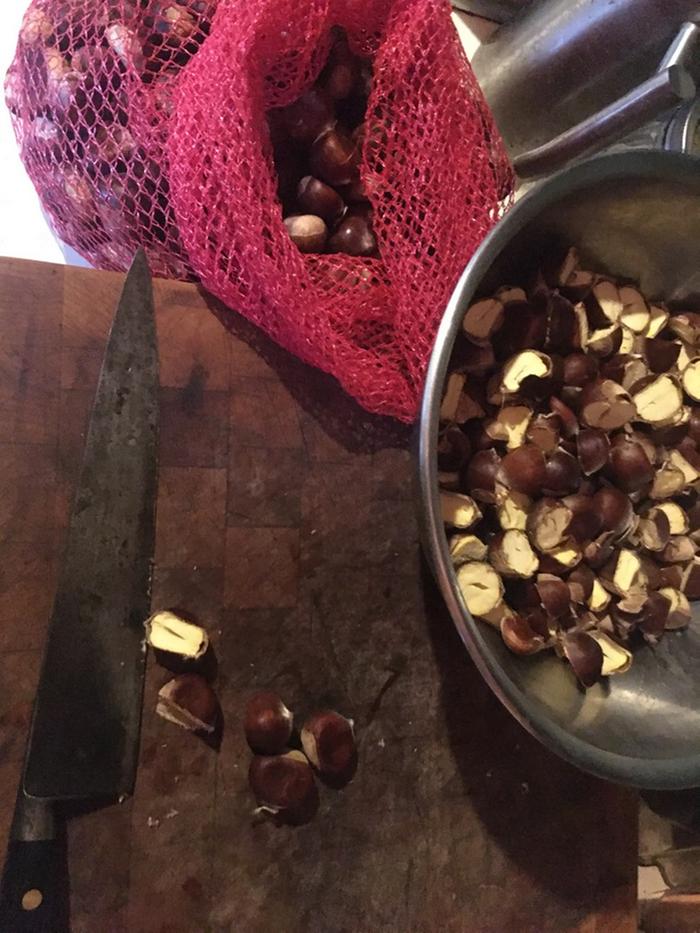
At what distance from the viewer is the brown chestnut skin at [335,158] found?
93 centimetres

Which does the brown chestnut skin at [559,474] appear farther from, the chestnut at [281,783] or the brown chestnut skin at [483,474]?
the chestnut at [281,783]

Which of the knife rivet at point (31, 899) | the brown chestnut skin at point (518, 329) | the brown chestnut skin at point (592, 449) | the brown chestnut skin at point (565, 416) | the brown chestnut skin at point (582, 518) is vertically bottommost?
the knife rivet at point (31, 899)

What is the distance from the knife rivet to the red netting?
639 mm

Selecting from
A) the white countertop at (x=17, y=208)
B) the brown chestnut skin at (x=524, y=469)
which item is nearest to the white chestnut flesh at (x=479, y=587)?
the brown chestnut skin at (x=524, y=469)

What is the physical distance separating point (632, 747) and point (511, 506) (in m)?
0.32

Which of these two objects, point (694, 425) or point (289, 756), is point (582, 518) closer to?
point (694, 425)

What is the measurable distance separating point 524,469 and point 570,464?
7 cm

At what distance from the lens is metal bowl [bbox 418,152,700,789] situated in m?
0.76

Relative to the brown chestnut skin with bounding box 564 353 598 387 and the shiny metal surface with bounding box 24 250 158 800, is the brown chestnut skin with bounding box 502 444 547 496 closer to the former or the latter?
the brown chestnut skin with bounding box 564 353 598 387

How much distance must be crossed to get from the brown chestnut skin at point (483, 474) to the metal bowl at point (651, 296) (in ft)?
0.50

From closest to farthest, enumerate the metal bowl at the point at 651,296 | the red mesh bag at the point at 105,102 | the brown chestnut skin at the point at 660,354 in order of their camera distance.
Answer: the metal bowl at the point at 651,296
the red mesh bag at the point at 105,102
the brown chestnut skin at the point at 660,354

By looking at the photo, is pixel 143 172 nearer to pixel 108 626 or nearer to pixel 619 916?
pixel 108 626

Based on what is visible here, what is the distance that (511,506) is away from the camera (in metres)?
0.92

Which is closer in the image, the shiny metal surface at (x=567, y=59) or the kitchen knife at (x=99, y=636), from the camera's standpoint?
the kitchen knife at (x=99, y=636)
